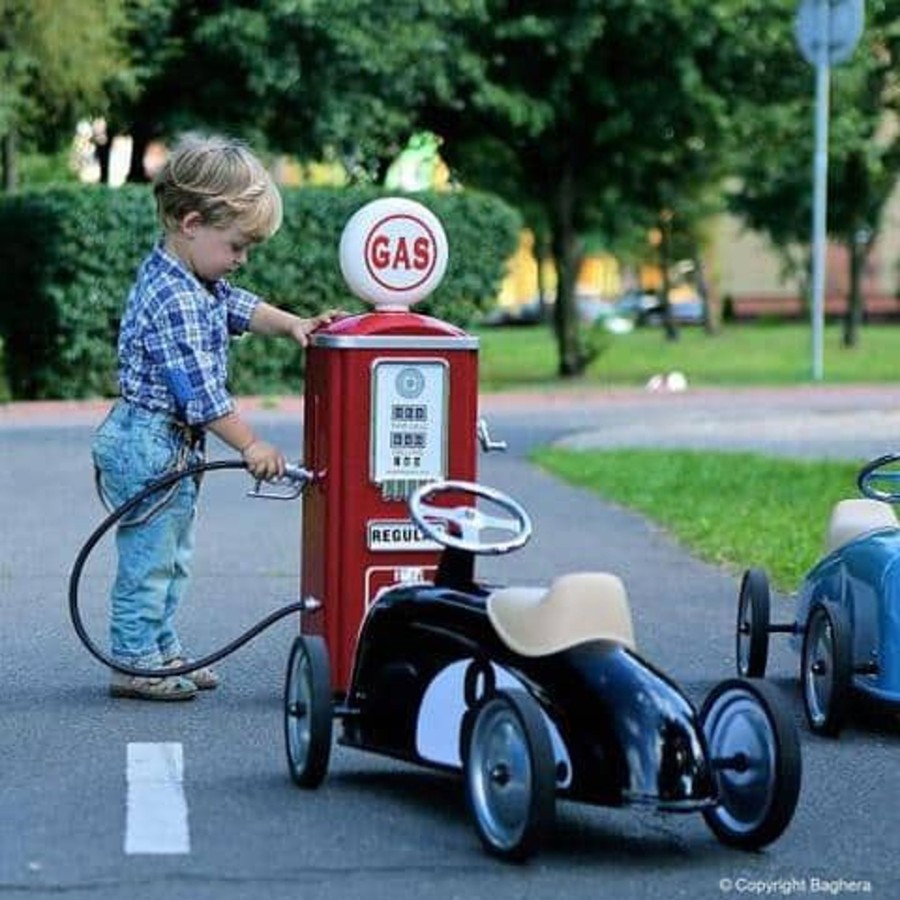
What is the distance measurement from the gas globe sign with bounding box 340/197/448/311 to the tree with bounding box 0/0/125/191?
61.2 ft

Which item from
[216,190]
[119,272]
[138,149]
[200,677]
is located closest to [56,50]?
[119,272]

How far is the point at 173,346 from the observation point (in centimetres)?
792

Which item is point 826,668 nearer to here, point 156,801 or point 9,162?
point 156,801

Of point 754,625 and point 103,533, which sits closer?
point 103,533

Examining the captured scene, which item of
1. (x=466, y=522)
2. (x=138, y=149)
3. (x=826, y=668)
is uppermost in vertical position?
(x=138, y=149)

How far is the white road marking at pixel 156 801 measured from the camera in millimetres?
6148

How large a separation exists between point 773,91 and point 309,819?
2448cm

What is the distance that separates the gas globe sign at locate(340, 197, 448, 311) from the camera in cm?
790

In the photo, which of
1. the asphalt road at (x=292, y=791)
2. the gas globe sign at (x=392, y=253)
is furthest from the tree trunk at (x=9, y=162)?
the gas globe sign at (x=392, y=253)

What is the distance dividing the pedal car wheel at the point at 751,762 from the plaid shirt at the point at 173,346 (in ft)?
7.47

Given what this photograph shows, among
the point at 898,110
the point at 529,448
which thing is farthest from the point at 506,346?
the point at 529,448

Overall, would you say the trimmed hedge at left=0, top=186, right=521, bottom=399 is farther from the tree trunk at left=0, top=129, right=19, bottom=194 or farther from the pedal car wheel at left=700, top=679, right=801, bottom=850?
the pedal car wheel at left=700, top=679, right=801, bottom=850
